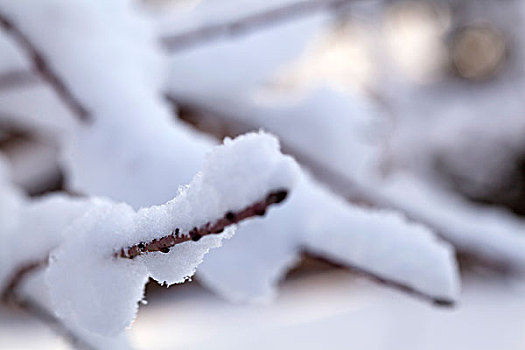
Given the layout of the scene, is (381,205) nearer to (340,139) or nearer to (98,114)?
(340,139)

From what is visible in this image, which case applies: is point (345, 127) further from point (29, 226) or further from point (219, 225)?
point (219, 225)

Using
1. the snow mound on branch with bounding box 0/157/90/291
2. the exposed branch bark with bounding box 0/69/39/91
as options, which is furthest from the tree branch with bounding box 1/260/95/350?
the exposed branch bark with bounding box 0/69/39/91

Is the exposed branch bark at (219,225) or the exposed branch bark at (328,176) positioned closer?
the exposed branch bark at (219,225)

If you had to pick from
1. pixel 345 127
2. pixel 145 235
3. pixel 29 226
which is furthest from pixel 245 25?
pixel 145 235

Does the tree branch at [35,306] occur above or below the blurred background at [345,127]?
below

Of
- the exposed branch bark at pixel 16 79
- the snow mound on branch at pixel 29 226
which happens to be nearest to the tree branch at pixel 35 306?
the snow mound on branch at pixel 29 226

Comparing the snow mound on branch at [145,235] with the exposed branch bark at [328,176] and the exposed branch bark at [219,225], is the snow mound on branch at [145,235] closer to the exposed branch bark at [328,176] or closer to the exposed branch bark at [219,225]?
the exposed branch bark at [219,225]

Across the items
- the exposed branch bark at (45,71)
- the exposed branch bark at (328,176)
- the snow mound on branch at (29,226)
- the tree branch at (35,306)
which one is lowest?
the tree branch at (35,306)
